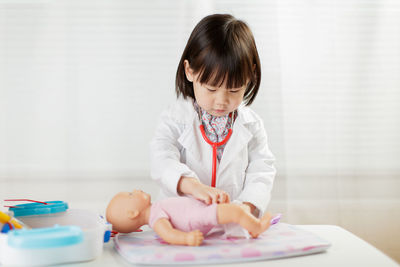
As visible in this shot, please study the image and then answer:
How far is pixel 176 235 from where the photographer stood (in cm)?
83

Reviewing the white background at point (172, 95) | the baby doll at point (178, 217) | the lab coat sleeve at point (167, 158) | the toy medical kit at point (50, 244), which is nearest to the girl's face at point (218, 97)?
the lab coat sleeve at point (167, 158)

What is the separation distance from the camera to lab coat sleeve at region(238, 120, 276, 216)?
3.32ft

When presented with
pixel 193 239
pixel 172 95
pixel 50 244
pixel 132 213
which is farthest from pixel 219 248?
pixel 172 95

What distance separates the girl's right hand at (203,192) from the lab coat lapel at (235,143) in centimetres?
14

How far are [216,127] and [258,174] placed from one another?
154 mm

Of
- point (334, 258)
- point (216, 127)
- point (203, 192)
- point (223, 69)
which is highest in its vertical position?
point (223, 69)

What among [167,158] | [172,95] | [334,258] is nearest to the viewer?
[334,258]

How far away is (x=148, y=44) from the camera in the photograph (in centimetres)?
153

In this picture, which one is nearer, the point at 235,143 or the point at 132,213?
the point at 132,213

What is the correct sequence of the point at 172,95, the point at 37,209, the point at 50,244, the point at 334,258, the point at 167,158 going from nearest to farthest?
1. the point at 50,244
2. the point at 334,258
3. the point at 37,209
4. the point at 167,158
5. the point at 172,95

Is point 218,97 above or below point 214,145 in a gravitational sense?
above

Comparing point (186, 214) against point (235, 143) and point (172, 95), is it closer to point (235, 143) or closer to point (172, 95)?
point (235, 143)

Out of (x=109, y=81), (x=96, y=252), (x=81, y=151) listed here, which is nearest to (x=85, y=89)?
(x=109, y=81)

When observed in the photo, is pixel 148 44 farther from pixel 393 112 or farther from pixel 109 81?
pixel 393 112
